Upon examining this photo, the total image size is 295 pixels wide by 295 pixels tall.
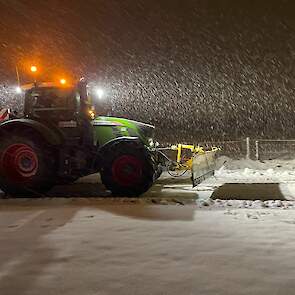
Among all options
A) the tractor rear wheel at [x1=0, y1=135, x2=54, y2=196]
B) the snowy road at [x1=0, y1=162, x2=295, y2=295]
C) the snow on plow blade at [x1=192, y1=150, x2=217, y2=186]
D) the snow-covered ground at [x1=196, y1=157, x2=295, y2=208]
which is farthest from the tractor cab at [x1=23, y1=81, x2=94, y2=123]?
the snow-covered ground at [x1=196, y1=157, x2=295, y2=208]

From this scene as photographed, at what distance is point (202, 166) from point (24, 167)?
4094 mm

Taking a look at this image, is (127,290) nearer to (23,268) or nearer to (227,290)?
(227,290)

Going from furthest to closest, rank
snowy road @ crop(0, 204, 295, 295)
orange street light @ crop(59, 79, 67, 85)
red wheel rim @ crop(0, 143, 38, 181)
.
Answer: orange street light @ crop(59, 79, 67, 85), red wheel rim @ crop(0, 143, 38, 181), snowy road @ crop(0, 204, 295, 295)

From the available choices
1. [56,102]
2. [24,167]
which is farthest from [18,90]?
[24,167]

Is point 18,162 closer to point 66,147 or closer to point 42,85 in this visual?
point 66,147

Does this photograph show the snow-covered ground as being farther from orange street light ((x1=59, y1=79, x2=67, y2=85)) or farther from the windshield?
orange street light ((x1=59, y1=79, x2=67, y2=85))

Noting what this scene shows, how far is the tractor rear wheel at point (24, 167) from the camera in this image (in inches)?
388

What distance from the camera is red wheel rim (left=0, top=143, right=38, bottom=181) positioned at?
9992mm

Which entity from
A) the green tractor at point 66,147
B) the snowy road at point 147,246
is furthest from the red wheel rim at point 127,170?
the snowy road at point 147,246

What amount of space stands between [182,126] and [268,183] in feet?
96.9

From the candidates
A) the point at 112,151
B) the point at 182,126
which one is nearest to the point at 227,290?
the point at 112,151

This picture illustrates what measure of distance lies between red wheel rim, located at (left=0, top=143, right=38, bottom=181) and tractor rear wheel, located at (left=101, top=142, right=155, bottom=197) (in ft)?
5.33

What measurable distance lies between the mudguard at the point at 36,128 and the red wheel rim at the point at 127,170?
137 centimetres

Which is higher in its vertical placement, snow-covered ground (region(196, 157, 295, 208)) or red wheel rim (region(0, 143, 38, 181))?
red wheel rim (region(0, 143, 38, 181))
